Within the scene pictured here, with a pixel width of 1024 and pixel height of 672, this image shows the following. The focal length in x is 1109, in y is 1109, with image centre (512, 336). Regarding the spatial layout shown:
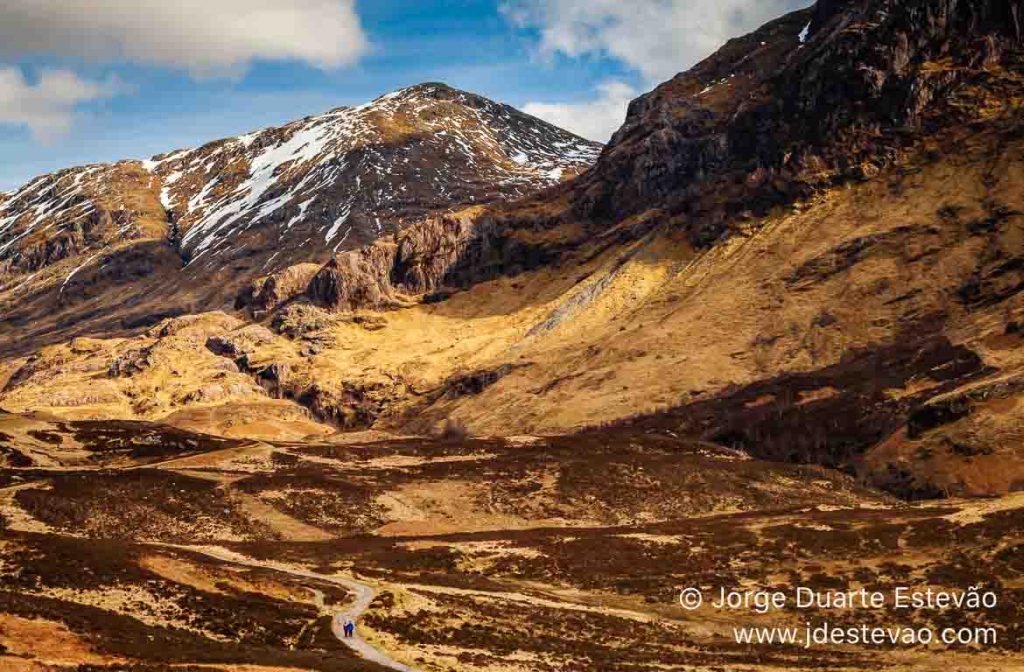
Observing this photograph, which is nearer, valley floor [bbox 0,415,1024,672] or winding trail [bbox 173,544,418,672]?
winding trail [bbox 173,544,418,672]

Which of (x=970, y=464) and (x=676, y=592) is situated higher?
(x=970, y=464)

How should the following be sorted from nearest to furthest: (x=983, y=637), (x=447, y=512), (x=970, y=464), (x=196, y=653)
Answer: (x=196, y=653), (x=983, y=637), (x=447, y=512), (x=970, y=464)

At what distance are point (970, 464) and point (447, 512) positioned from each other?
65551mm

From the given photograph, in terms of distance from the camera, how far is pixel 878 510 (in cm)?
12000

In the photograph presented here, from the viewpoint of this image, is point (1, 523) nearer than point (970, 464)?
Yes

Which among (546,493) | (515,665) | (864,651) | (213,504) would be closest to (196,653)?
(515,665)

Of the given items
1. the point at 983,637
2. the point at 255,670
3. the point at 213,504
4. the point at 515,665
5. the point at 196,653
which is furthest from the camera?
the point at 213,504

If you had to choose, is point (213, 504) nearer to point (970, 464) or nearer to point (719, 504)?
point (719, 504)
